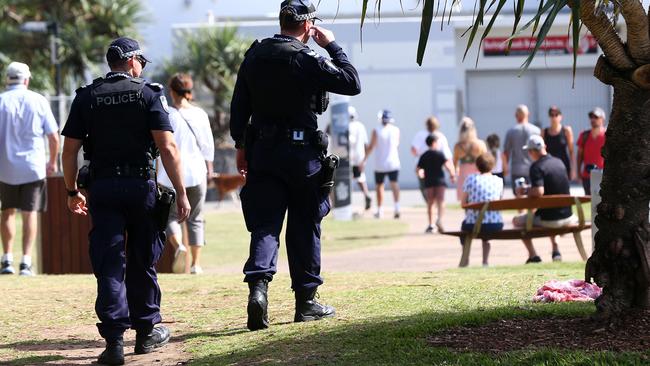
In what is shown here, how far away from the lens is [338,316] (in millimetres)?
7590

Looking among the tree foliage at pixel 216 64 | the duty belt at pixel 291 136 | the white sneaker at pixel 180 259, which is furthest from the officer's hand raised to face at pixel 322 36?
the tree foliage at pixel 216 64

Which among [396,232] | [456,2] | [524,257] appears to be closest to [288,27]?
[456,2]

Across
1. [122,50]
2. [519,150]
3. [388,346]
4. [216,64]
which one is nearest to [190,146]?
[122,50]

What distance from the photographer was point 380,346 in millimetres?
6332

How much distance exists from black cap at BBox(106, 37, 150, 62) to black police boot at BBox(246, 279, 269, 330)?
142 centimetres

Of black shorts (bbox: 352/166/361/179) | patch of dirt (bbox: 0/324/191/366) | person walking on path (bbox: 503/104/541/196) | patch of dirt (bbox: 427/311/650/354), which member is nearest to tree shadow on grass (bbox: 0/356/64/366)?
patch of dirt (bbox: 0/324/191/366)

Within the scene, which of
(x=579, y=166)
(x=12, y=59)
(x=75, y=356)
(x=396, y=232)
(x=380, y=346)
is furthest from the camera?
(x=12, y=59)

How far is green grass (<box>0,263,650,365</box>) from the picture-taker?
615 cm

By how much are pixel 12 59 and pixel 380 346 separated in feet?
93.6

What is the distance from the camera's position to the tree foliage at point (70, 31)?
3297 cm

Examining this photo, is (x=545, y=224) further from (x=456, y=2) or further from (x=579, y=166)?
(x=456, y=2)

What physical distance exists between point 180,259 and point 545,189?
4.14 m

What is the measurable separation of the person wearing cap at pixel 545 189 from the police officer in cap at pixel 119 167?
7.27 m

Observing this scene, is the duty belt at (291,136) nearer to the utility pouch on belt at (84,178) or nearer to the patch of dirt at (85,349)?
the utility pouch on belt at (84,178)
